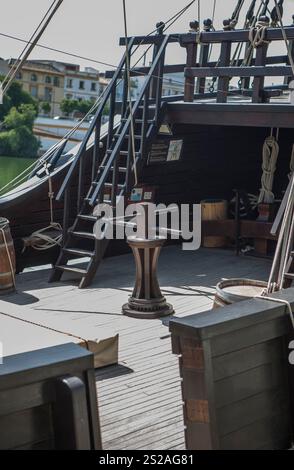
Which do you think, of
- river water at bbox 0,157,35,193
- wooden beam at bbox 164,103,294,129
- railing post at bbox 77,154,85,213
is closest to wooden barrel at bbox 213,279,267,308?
wooden beam at bbox 164,103,294,129

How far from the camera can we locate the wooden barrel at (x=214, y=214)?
30.7ft

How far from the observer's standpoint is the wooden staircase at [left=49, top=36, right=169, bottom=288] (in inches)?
298

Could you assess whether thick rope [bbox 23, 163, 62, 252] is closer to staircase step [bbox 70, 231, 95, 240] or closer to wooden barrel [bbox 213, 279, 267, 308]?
staircase step [bbox 70, 231, 95, 240]

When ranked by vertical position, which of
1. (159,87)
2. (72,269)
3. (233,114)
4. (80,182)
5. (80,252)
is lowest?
(72,269)

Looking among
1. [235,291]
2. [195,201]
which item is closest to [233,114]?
[195,201]

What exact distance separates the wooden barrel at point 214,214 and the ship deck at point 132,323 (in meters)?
0.20

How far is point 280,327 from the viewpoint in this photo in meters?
3.64

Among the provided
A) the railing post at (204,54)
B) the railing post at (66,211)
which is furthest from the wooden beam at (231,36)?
the railing post at (66,211)

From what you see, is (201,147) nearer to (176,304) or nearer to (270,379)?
(176,304)

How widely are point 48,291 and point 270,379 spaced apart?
12.9ft

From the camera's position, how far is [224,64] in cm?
771

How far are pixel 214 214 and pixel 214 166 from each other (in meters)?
0.82

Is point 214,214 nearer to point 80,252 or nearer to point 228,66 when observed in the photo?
point 228,66

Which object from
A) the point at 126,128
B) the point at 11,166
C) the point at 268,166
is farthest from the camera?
the point at 11,166
